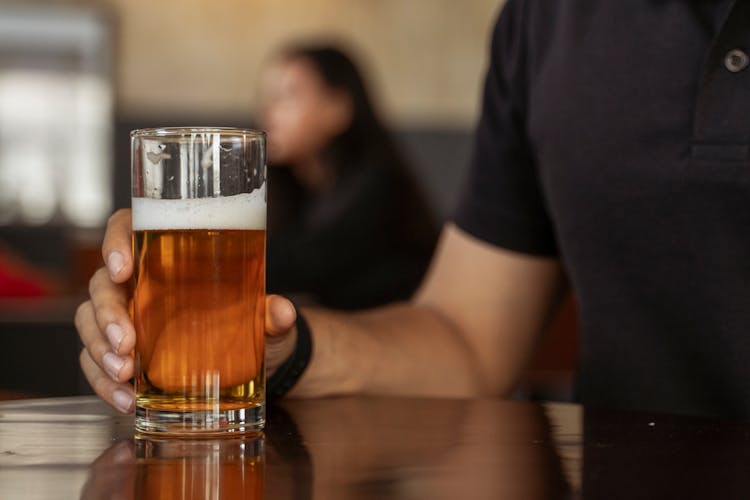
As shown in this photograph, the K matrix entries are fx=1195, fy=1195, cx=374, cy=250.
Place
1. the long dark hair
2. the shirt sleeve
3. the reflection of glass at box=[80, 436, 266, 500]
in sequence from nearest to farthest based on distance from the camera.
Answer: the reflection of glass at box=[80, 436, 266, 500] → the shirt sleeve → the long dark hair

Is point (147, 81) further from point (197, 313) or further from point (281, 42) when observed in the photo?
point (197, 313)

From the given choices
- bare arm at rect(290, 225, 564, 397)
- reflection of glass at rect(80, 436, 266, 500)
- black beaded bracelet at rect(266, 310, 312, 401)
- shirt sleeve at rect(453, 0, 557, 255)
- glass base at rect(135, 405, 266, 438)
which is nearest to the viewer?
reflection of glass at rect(80, 436, 266, 500)

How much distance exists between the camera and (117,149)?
248 inches

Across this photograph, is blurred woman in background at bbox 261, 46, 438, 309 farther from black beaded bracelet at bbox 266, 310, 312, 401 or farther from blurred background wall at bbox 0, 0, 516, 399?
blurred background wall at bbox 0, 0, 516, 399

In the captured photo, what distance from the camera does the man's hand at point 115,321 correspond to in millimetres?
785

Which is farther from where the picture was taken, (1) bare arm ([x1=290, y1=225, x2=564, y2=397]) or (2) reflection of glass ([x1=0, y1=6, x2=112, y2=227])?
(2) reflection of glass ([x1=0, y1=6, x2=112, y2=227])

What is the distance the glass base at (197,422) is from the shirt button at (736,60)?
0.54m

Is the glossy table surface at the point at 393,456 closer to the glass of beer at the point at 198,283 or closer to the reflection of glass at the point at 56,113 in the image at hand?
the glass of beer at the point at 198,283

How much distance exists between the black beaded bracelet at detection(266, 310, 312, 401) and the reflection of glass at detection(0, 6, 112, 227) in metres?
5.44

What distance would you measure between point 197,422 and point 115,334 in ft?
0.31

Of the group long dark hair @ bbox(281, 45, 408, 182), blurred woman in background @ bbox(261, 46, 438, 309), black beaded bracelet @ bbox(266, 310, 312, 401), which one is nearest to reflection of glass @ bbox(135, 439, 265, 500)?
black beaded bracelet @ bbox(266, 310, 312, 401)

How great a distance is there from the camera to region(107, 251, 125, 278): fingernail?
78 centimetres

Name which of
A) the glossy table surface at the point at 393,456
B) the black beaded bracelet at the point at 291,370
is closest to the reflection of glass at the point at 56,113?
the black beaded bracelet at the point at 291,370

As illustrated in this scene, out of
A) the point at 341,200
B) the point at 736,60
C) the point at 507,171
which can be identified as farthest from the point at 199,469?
the point at 341,200
